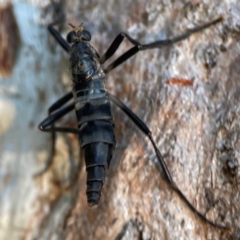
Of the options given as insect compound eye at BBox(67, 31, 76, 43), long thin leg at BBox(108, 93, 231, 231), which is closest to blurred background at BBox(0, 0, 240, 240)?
long thin leg at BBox(108, 93, 231, 231)

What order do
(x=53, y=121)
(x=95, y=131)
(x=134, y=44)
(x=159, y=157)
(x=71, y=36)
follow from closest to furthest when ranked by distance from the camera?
(x=159, y=157) → (x=95, y=131) → (x=134, y=44) → (x=53, y=121) → (x=71, y=36)

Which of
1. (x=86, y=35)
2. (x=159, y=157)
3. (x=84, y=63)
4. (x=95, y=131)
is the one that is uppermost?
(x=86, y=35)

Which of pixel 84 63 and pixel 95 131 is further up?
pixel 84 63

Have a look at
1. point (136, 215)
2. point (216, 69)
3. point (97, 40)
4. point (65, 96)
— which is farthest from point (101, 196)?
point (97, 40)

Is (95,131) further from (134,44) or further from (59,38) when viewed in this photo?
(59,38)

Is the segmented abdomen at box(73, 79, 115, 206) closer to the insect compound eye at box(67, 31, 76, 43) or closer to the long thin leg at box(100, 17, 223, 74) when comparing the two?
the long thin leg at box(100, 17, 223, 74)

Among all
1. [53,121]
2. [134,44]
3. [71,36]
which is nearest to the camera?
[134,44]

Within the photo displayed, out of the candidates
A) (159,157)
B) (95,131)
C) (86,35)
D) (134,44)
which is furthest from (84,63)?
(159,157)
